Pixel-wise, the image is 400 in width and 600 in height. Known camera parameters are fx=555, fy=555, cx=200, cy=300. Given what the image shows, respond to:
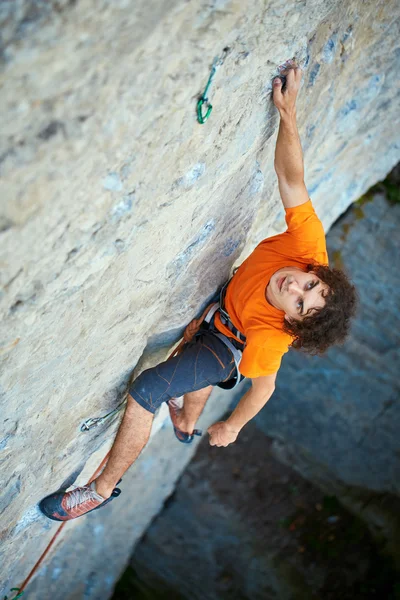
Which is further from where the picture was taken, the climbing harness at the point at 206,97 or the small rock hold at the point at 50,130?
the climbing harness at the point at 206,97

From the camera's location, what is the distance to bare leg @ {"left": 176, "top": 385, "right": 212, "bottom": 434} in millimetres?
2312

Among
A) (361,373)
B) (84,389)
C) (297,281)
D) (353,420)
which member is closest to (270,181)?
(297,281)

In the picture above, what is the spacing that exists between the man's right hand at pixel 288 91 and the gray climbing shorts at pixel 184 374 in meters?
0.84

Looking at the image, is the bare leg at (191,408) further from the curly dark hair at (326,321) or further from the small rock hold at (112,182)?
the small rock hold at (112,182)

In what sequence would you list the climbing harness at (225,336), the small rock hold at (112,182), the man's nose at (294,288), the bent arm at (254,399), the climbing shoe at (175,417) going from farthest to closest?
the climbing shoe at (175,417) → the climbing harness at (225,336) → the bent arm at (254,399) → the man's nose at (294,288) → the small rock hold at (112,182)

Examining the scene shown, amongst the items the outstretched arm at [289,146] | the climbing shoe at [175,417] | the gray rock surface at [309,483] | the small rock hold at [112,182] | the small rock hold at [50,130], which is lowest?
the gray rock surface at [309,483]

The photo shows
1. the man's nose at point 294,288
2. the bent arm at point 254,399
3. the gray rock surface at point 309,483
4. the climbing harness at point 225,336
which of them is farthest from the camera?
the gray rock surface at point 309,483

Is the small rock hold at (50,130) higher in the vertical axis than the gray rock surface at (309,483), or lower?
higher

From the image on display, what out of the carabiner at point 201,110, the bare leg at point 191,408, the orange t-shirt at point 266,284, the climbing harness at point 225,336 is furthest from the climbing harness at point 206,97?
the bare leg at point 191,408

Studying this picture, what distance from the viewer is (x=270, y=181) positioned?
2.08 meters

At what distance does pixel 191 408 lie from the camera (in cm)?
241

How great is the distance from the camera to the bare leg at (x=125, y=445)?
2.02m

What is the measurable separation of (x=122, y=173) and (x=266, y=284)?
846mm

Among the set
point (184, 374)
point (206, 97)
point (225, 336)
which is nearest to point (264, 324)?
point (225, 336)
